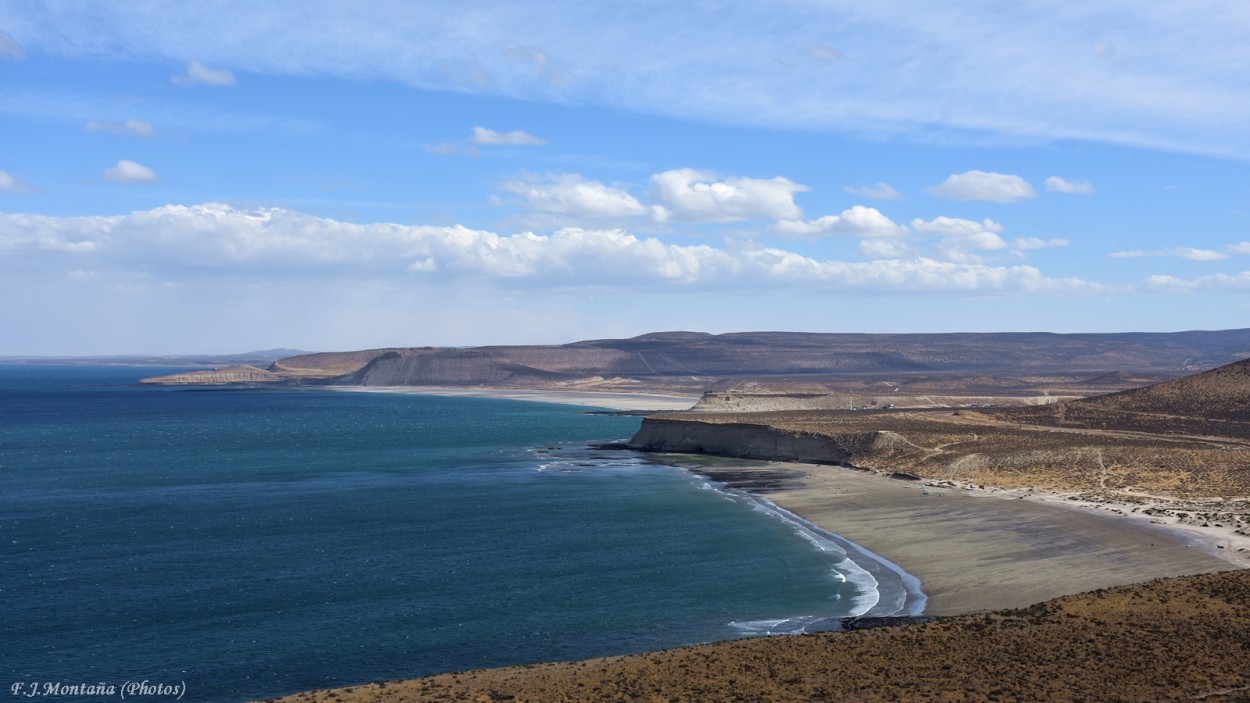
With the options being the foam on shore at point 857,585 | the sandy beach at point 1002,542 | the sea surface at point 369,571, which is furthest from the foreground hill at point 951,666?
the sandy beach at point 1002,542

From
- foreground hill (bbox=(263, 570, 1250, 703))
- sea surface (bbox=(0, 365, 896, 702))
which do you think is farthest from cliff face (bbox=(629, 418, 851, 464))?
foreground hill (bbox=(263, 570, 1250, 703))

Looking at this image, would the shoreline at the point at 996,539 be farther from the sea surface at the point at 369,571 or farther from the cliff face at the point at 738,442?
the cliff face at the point at 738,442

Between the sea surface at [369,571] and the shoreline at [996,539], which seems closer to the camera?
the sea surface at [369,571]

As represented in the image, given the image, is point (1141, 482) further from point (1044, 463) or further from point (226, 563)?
point (226, 563)

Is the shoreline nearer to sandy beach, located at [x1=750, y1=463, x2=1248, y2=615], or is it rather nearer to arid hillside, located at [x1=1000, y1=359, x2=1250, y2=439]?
sandy beach, located at [x1=750, y1=463, x2=1248, y2=615]

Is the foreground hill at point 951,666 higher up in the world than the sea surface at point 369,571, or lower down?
Result: higher up

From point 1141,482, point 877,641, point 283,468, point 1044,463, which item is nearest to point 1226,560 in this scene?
point 877,641
